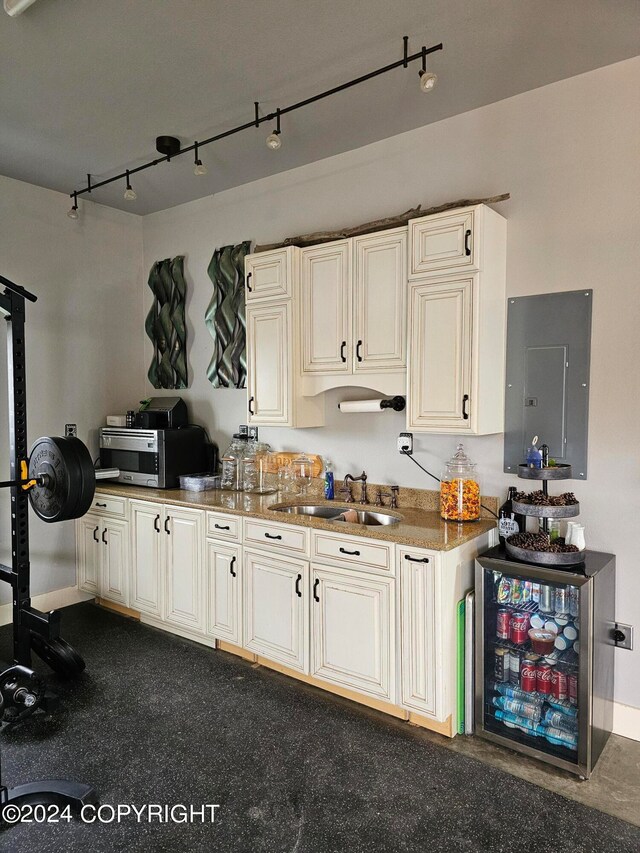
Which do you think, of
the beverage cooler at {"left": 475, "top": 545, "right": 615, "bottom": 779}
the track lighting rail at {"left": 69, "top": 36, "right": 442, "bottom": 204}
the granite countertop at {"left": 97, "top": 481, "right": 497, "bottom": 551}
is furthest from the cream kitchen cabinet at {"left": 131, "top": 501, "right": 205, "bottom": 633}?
the track lighting rail at {"left": 69, "top": 36, "right": 442, "bottom": 204}

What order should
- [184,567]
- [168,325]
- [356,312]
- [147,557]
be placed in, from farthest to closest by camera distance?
[168,325]
[147,557]
[184,567]
[356,312]

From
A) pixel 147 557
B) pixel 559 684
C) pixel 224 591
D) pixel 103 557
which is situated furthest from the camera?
pixel 103 557

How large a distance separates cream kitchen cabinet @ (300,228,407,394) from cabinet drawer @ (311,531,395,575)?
33.4 inches

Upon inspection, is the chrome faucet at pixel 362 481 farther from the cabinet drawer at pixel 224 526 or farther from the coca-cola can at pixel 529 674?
the coca-cola can at pixel 529 674

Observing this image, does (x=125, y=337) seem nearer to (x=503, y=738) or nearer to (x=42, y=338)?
(x=42, y=338)

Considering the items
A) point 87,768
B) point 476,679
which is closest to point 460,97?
point 476,679

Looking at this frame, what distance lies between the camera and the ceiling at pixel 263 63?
2.10 m

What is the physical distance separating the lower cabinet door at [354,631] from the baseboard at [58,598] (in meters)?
2.23

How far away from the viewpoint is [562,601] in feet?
7.54

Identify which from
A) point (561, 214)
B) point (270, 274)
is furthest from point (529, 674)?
point (270, 274)

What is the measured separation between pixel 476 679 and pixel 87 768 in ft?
5.48

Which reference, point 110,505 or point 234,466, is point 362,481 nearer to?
point 234,466

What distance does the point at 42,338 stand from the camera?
392 cm

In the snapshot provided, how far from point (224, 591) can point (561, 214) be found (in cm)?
263
